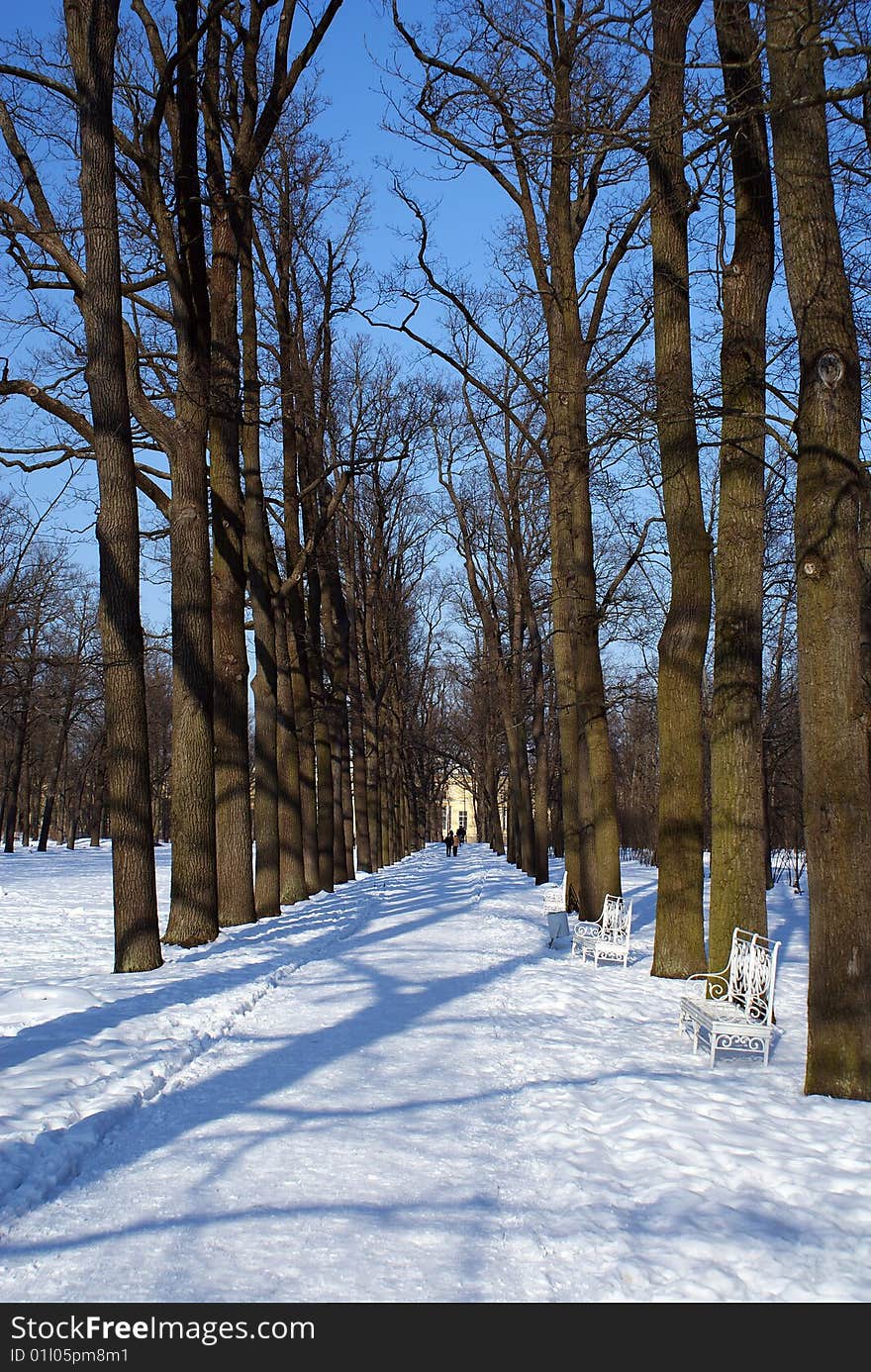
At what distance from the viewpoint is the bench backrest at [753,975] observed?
26.7ft

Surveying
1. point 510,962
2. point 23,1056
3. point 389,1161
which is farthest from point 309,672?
point 389,1161

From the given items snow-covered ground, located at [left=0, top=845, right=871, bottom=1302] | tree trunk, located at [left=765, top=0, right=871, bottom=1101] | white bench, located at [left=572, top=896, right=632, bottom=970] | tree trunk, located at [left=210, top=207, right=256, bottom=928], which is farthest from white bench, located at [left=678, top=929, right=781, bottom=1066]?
tree trunk, located at [left=210, top=207, right=256, bottom=928]

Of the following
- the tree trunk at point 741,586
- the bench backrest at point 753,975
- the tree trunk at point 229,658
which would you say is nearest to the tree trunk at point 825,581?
the bench backrest at point 753,975

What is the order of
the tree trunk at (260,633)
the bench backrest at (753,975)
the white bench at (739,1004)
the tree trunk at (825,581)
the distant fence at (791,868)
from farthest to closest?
the distant fence at (791,868) → the tree trunk at (260,633) → the bench backrest at (753,975) → the white bench at (739,1004) → the tree trunk at (825,581)

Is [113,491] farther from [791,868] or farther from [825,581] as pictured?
[791,868]

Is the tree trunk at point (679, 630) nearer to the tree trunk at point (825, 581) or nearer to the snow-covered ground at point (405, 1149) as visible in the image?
the snow-covered ground at point (405, 1149)

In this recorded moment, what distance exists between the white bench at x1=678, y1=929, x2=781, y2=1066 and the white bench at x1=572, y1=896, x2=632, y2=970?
138 inches

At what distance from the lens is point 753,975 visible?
340 inches

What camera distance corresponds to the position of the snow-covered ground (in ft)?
13.8

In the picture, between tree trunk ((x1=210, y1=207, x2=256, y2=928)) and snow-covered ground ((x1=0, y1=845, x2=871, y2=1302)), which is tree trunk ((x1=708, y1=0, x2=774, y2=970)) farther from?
tree trunk ((x1=210, y1=207, x2=256, y2=928))

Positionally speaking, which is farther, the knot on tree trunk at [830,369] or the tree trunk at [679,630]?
the tree trunk at [679,630]

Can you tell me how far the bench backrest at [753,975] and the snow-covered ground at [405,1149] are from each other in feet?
1.14

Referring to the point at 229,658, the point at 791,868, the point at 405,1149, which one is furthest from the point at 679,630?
the point at 791,868

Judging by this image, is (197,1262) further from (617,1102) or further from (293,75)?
(293,75)
